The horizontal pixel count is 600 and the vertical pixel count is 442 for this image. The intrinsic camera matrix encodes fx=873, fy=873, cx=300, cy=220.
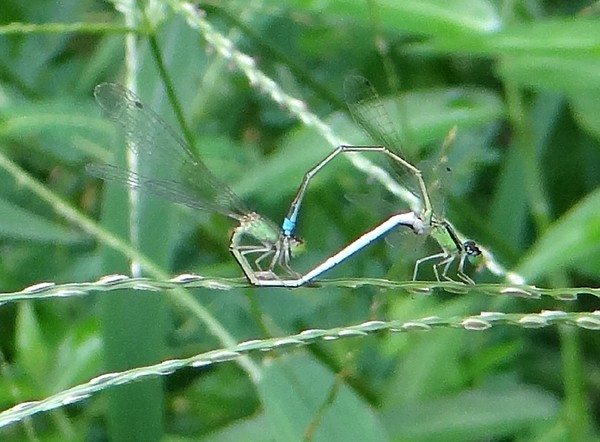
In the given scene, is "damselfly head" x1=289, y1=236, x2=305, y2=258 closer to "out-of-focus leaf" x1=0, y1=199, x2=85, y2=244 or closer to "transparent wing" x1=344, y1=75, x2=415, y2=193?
"transparent wing" x1=344, y1=75, x2=415, y2=193

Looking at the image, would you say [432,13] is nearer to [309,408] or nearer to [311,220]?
[309,408]

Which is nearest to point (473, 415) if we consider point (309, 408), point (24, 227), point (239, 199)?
point (309, 408)

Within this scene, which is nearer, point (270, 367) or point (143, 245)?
point (270, 367)

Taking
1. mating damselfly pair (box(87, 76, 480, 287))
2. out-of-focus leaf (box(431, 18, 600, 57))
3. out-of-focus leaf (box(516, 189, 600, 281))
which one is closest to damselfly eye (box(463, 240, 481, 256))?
mating damselfly pair (box(87, 76, 480, 287))

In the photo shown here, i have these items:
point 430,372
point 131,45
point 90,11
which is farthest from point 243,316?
point 90,11

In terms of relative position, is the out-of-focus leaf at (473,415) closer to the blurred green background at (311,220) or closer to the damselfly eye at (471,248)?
the blurred green background at (311,220)

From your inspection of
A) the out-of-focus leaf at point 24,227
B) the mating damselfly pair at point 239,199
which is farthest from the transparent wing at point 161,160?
the out-of-focus leaf at point 24,227

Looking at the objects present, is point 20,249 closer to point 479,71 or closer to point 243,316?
point 243,316

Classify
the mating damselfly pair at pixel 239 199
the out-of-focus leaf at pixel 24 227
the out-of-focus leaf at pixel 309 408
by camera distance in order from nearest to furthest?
1. the mating damselfly pair at pixel 239 199
2. the out-of-focus leaf at pixel 309 408
3. the out-of-focus leaf at pixel 24 227
